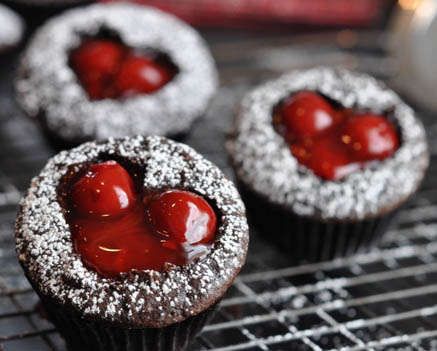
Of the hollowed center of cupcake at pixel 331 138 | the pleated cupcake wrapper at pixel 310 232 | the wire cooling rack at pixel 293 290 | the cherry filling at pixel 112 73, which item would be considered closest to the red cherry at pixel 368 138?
the hollowed center of cupcake at pixel 331 138

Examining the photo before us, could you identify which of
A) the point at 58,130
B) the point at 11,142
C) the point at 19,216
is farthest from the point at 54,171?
the point at 11,142

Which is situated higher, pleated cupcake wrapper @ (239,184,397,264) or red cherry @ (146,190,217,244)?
red cherry @ (146,190,217,244)

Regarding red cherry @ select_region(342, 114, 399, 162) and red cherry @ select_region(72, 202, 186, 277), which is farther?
red cherry @ select_region(342, 114, 399, 162)

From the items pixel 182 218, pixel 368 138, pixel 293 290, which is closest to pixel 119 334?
pixel 182 218

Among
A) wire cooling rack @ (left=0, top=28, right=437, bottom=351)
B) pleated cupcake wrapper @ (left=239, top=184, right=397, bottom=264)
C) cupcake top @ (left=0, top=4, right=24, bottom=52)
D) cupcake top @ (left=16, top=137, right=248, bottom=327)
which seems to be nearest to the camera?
cupcake top @ (left=16, top=137, right=248, bottom=327)

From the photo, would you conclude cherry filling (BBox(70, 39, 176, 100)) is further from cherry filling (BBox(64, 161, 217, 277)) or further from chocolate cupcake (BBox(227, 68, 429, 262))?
cherry filling (BBox(64, 161, 217, 277))

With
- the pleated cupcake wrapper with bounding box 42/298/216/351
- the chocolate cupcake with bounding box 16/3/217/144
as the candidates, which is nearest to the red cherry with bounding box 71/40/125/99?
the chocolate cupcake with bounding box 16/3/217/144

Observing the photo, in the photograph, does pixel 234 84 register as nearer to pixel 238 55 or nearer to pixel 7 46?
pixel 238 55
